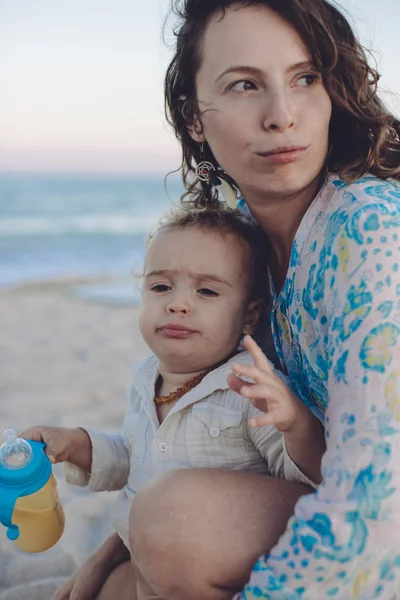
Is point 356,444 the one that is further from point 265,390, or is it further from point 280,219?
point 280,219

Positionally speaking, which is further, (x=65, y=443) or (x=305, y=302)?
(x=65, y=443)

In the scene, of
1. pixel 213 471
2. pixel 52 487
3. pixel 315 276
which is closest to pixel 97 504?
pixel 52 487

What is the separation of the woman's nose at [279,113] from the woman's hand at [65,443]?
3.68 ft

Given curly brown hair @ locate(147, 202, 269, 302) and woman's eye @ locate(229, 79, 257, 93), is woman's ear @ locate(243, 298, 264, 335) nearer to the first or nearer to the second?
curly brown hair @ locate(147, 202, 269, 302)

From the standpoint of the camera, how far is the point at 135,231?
14.6 m

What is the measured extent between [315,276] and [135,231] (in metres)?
13.1

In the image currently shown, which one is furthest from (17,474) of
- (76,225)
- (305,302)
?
(76,225)

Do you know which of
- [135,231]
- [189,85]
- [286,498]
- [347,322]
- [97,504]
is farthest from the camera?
[135,231]

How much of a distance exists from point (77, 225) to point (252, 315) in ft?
43.8

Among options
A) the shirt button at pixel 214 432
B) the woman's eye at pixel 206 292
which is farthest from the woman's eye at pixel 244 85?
the shirt button at pixel 214 432

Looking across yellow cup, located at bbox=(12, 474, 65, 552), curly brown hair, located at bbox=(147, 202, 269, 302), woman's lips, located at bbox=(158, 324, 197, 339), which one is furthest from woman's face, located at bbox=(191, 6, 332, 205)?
yellow cup, located at bbox=(12, 474, 65, 552)

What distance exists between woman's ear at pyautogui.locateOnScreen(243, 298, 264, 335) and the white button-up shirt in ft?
0.36

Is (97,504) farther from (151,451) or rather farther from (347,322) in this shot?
(347,322)

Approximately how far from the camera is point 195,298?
2092 millimetres
